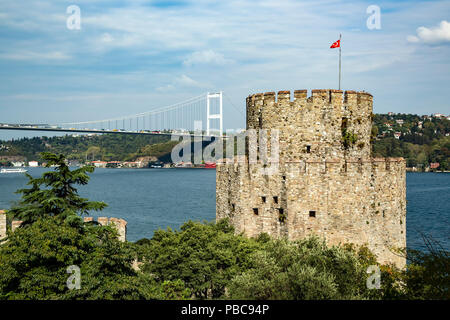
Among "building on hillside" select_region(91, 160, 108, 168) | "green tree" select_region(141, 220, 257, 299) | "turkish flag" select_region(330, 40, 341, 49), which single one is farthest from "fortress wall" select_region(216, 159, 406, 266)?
"building on hillside" select_region(91, 160, 108, 168)

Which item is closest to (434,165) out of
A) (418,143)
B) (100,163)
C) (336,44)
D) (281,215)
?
(418,143)

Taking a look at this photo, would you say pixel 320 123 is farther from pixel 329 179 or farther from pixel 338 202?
pixel 338 202

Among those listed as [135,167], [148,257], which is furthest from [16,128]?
[148,257]

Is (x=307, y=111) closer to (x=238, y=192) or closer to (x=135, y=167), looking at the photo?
(x=238, y=192)

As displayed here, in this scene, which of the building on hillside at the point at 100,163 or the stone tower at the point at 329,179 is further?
the building on hillside at the point at 100,163

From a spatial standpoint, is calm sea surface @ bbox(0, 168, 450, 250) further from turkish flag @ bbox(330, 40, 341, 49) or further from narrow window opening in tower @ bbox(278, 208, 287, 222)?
narrow window opening in tower @ bbox(278, 208, 287, 222)

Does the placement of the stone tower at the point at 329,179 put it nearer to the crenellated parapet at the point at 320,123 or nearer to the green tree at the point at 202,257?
the crenellated parapet at the point at 320,123

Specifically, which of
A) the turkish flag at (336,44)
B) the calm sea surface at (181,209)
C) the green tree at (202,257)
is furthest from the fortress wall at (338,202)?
the calm sea surface at (181,209)

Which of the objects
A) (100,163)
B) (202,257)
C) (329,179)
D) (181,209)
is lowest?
(181,209)
